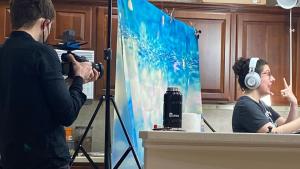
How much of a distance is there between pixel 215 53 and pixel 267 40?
1.31ft

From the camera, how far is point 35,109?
61.5 inches

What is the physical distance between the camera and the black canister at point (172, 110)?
138 cm

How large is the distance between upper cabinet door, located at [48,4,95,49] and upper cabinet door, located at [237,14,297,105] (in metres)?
1.09

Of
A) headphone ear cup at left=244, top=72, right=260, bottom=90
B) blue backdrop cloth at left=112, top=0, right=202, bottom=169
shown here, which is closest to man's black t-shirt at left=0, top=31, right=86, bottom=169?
blue backdrop cloth at left=112, top=0, right=202, bottom=169

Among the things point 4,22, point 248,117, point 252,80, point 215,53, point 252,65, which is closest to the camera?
point 248,117

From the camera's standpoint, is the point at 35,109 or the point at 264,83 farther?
the point at 264,83

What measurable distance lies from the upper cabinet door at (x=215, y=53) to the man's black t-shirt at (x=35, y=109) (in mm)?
2166

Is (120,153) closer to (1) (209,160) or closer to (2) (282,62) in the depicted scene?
(1) (209,160)

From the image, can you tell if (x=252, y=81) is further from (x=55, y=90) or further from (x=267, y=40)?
(x=55, y=90)

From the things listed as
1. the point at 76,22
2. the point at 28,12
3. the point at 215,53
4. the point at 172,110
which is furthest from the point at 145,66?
the point at 215,53

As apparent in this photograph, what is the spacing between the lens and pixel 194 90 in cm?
330

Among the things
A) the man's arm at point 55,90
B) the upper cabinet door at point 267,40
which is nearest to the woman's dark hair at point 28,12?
the man's arm at point 55,90

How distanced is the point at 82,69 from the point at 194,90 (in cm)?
163

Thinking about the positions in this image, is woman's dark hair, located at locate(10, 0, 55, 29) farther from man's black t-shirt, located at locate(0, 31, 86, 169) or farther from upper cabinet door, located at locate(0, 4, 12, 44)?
upper cabinet door, located at locate(0, 4, 12, 44)
